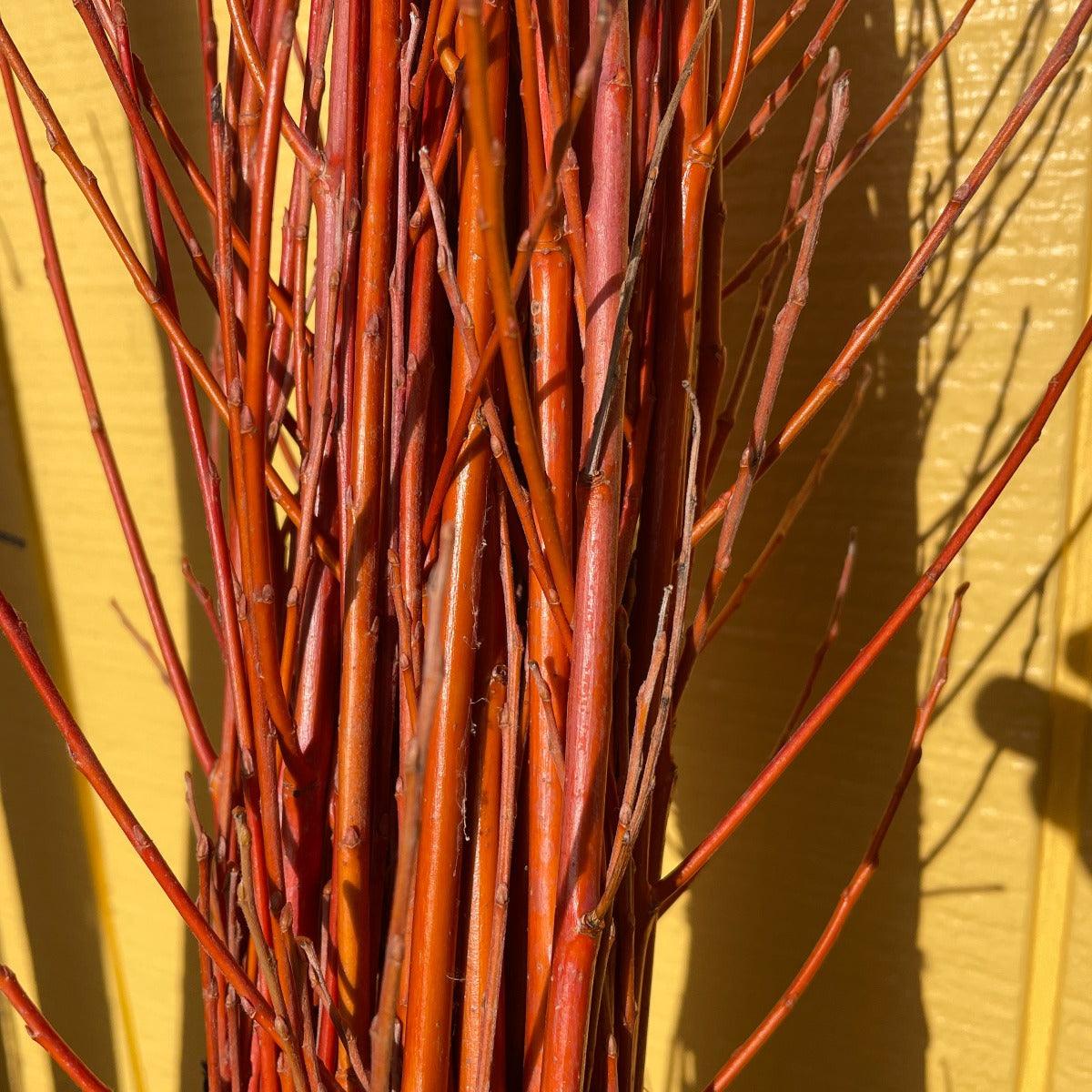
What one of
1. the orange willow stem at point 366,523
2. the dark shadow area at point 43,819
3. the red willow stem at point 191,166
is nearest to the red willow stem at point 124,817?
the orange willow stem at point 366,523

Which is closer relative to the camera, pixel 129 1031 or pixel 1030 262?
pixel 1030 262

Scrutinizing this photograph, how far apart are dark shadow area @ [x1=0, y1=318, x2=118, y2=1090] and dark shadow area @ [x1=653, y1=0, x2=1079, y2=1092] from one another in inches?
20.2

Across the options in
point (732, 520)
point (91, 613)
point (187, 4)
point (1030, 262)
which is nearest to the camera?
point (732, 520)

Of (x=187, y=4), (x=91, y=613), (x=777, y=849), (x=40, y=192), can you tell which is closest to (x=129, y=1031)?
(x=91, y=613)

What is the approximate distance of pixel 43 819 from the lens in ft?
2.68

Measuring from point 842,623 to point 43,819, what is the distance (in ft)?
2.22

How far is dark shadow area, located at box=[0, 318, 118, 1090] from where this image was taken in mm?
786

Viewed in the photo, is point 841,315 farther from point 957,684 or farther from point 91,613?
point 91,613

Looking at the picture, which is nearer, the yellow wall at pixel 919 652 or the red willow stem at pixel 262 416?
the red willow stem at pixel 262 416

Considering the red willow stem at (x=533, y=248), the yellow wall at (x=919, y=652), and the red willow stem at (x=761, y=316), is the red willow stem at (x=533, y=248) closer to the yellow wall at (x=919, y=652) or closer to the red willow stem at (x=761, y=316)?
the red willow stem at (x=761, y=316)

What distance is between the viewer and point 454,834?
333 millimetres

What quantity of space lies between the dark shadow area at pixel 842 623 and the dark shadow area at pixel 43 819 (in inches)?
20.2

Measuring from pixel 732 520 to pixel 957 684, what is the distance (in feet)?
0.83

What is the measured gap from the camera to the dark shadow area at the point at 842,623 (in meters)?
0.49
